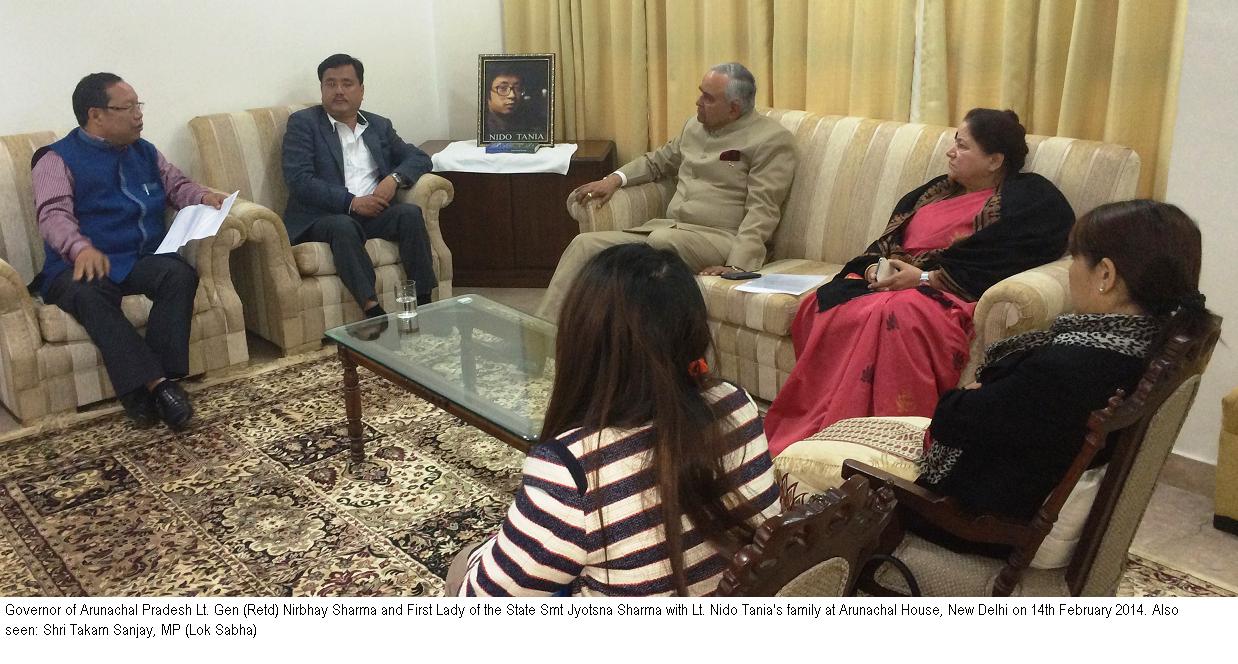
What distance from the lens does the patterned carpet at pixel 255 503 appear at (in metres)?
2.48

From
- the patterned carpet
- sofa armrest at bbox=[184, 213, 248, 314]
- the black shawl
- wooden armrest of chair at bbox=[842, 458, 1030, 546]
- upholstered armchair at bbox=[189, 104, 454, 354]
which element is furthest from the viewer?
upholstered armchair at bbox=[189, 104, 454, 354]

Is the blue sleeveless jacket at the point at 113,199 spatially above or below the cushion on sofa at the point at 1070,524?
above

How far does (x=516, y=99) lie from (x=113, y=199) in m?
1.86

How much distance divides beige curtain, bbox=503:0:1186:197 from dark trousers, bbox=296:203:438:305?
1.15 metres

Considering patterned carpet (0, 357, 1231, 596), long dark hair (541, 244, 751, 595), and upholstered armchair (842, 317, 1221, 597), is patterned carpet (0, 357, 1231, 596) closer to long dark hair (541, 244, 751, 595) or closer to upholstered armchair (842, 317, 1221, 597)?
upholstered armchair (842, 317, 1221, 597)

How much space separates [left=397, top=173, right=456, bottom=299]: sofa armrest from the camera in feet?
14.2

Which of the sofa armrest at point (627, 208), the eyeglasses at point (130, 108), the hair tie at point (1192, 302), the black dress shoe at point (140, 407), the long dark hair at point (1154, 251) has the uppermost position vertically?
the eyeglasses at point (130, 108)

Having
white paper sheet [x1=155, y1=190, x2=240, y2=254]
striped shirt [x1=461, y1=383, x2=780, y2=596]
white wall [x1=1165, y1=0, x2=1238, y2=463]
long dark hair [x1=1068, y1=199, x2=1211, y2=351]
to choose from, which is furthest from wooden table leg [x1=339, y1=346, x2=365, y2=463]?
white wall [x1=1165, y1=0, x2=1238, y2=463]

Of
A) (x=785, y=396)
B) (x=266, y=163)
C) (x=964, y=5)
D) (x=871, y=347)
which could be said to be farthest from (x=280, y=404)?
(x=964, y=5)

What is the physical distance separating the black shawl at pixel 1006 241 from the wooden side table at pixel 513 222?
6.24ft

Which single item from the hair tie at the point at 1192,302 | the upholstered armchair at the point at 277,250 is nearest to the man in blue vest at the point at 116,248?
the upholstered armchair at the point at 277,250

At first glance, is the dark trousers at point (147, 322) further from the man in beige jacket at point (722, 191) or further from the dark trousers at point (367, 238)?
the man in beige jacket at point (722, 191)
